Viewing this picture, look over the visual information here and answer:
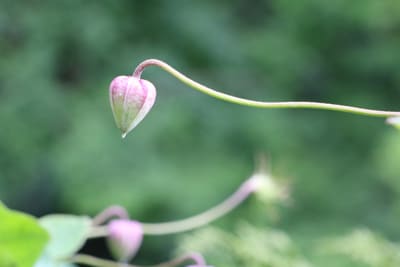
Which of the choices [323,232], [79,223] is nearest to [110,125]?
[323,232]

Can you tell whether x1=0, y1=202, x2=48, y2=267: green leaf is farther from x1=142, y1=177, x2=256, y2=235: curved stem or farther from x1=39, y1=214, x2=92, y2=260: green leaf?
x1=142, y1=177, x2=256, y2=235: curved stem

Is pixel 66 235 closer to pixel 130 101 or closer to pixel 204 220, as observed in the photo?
pixel 130 101

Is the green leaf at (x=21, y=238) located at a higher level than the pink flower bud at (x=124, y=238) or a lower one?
lower

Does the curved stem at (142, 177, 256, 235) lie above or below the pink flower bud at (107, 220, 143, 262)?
above

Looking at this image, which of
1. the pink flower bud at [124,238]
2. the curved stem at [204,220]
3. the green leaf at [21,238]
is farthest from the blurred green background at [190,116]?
the green leaf at [21,238]

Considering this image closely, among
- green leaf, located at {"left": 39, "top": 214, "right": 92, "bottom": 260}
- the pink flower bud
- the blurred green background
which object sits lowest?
green leaf, located at {"left": 39, "top": 214, "right": 92, "bottom": 260}

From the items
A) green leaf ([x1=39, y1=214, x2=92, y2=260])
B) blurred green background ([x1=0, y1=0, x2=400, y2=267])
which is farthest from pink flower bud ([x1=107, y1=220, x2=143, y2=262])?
blurred green background ([x1=0, y1=0, x2=400, y2=267])

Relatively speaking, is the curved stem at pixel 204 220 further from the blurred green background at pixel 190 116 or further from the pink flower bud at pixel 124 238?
the blurred green background at pixel 190 116

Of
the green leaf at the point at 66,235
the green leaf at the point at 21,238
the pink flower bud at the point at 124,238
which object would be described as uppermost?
the pink flower bud at the point at 124,238
